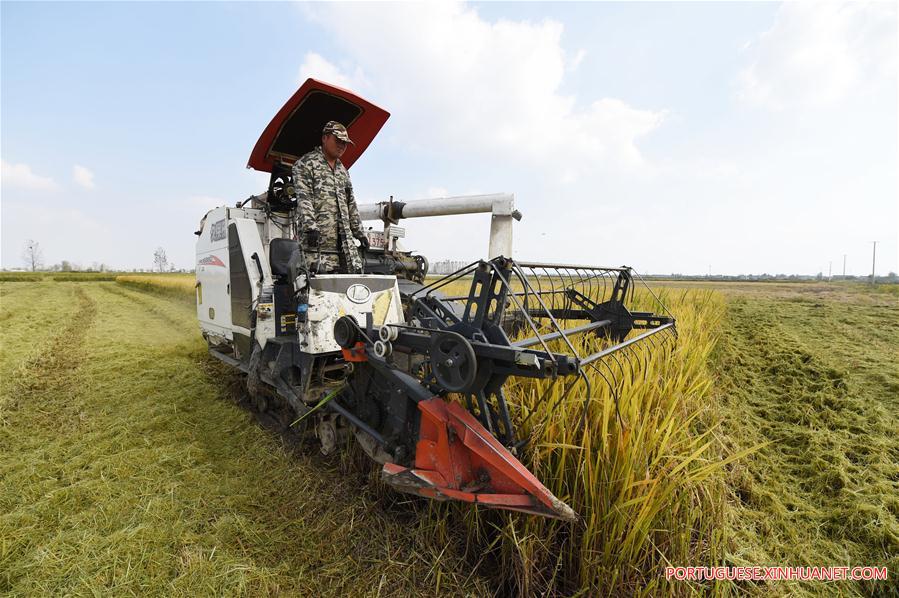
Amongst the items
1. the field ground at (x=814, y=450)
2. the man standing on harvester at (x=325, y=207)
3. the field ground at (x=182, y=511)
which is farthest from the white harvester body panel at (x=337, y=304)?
the field ground at (x=814, y=450)

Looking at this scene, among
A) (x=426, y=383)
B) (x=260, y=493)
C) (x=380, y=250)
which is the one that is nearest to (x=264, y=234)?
(x=380, y=250)

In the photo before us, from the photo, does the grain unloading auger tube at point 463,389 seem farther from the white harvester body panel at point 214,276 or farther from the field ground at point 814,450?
the white harvester body panel at point 214,276

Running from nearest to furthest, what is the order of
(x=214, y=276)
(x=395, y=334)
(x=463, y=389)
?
(x=463, y=389)
(x=395, y=334)
(x=214, y=276)

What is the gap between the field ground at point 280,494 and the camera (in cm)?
208

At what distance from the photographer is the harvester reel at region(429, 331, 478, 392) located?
5.98 feet

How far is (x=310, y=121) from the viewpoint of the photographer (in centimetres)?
412

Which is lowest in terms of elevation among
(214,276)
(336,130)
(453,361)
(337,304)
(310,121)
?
(453,361)

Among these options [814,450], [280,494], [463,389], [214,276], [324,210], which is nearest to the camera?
[463,389]

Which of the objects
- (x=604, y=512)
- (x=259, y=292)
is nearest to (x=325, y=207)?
(x=259, y=292)

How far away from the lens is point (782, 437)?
11.6ft

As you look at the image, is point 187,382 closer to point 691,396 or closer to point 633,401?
point 633,401

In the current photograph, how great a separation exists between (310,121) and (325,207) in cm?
130

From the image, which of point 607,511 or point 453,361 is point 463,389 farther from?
point 607,511

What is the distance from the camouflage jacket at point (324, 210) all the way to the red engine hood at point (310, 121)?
0.64 m
